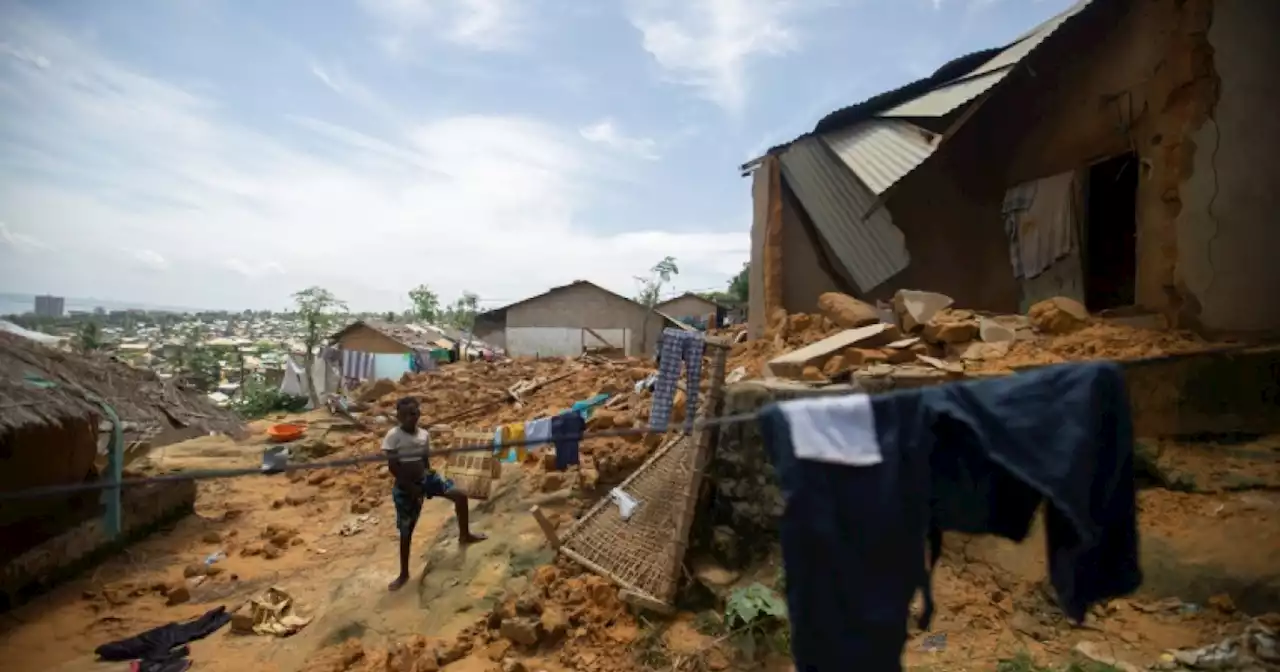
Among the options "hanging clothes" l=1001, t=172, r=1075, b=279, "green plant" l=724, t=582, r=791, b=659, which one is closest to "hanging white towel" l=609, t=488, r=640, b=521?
"green plant" l=724, t=582, r=791, b=659

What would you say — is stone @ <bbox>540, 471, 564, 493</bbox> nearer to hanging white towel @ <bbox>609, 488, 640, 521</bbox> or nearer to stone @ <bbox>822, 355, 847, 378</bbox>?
hanging white towel @ <bbox>609, 488, 640, 521</bbox>

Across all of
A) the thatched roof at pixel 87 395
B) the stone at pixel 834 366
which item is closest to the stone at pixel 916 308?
the stone at pixel 834 366

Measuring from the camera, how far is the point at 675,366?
21.6ft

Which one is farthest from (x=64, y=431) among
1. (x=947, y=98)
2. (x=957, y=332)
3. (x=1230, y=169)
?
(x=1230, y=169)

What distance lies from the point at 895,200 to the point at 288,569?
32.0 ft

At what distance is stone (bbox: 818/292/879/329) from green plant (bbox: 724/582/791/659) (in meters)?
3.58

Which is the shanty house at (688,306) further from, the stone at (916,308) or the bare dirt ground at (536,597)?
the stone at (916,308)

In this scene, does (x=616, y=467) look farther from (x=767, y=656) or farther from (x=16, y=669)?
(x=16, y=669)

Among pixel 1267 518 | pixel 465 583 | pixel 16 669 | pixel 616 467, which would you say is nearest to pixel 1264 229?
pixel 1267 518

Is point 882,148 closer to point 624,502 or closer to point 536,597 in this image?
point 624,502

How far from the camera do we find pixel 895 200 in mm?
8359

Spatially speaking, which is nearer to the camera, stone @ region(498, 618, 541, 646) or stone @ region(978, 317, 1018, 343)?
stone @ region(498, 618, 541, 646)

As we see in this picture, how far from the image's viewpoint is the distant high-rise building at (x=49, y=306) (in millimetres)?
22153

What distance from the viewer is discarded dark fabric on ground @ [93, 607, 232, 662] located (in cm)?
575
